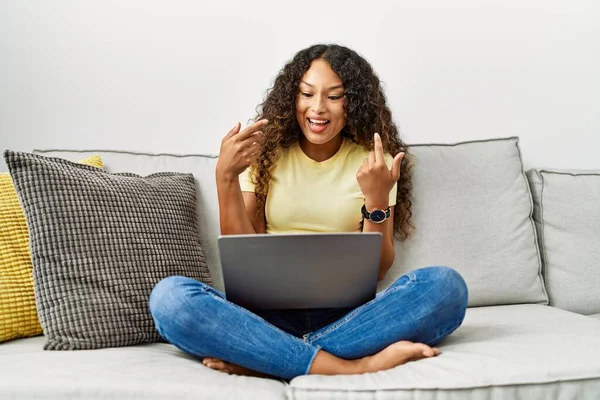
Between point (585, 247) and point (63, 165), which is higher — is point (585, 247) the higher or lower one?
the lower one

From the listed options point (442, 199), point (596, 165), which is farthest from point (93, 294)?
point (596, 165)

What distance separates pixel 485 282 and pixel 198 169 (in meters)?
0.88

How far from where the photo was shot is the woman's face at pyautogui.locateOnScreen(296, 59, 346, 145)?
5.48ft

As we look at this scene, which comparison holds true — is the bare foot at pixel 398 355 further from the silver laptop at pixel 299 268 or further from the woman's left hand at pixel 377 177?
the woman's left hand at pixel 377 177

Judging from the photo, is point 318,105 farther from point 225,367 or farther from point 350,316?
point 225,367

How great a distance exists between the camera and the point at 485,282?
1.75 meters

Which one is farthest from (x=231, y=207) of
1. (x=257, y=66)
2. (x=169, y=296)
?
(x=257, y=66)

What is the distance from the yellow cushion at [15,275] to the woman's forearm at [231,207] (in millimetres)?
464

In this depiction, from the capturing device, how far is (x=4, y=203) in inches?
57.9

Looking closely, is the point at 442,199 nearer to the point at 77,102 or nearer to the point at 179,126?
the point at 179,126

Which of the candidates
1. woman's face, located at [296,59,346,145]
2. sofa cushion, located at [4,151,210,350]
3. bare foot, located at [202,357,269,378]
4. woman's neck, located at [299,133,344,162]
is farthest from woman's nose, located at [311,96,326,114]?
bare foot, located at [202,357,269,378]

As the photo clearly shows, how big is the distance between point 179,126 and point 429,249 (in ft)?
2.95

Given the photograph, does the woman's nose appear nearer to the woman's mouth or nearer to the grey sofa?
the woman's mouth

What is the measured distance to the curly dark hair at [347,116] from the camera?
1709 millimetres
